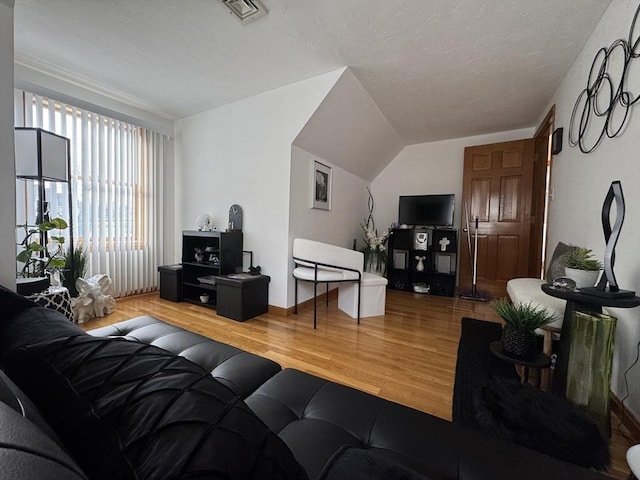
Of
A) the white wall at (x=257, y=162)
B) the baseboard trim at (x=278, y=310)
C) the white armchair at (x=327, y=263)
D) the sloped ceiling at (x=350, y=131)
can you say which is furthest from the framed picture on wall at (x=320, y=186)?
the baseboard trim at (x=278, y=310)

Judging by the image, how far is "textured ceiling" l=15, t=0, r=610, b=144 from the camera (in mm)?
1743

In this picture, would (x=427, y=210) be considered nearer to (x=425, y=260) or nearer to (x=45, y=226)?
(x=425, y=260)

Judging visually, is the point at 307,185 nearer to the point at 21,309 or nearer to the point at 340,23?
the point at 340,23

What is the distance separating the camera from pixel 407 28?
188 cm

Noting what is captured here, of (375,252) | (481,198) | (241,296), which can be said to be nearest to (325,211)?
(375,252)

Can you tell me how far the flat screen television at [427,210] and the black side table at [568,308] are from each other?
2846 mm

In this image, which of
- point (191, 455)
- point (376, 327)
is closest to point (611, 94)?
point (376, 327)

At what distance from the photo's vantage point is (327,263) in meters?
2.71

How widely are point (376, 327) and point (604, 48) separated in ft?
8.90

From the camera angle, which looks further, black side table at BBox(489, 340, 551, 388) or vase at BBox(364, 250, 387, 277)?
vase at BBox(364, 250, 387, 277)

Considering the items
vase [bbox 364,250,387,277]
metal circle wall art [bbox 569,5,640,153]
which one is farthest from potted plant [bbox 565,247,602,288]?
vase [bbox 364,250,387,277]

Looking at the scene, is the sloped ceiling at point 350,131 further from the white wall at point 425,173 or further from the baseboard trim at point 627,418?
the baseboard trim at point 627,418

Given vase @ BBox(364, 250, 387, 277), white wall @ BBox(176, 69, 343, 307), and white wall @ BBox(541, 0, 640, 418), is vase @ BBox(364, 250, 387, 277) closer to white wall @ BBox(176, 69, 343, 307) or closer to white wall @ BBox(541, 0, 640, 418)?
white wall @ BBox(176, 69, 343, 307)

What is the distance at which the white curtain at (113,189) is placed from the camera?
274cm
